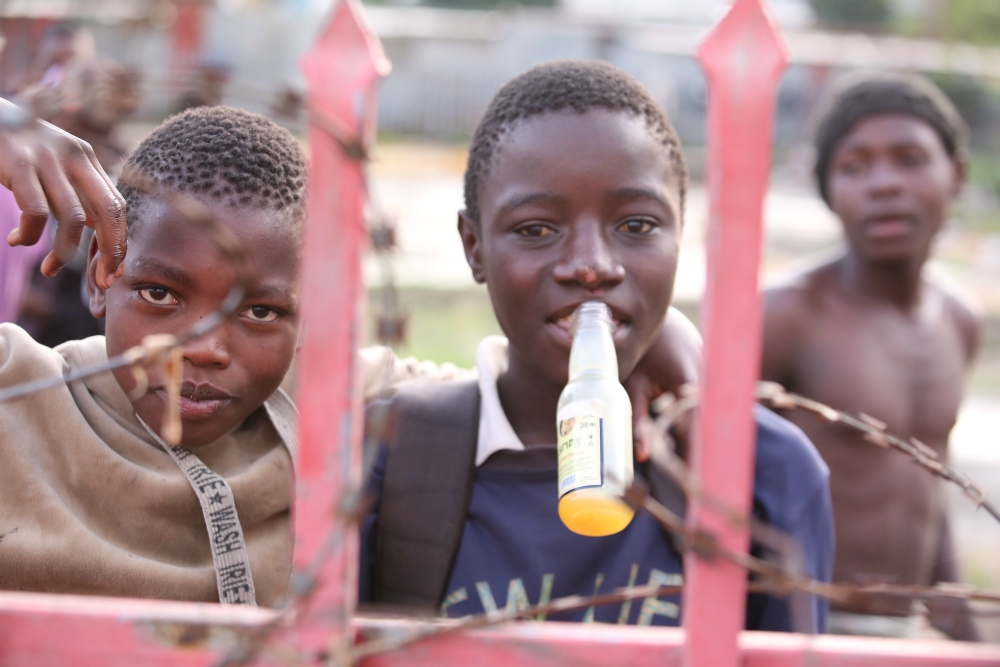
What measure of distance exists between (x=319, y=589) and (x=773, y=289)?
238 cm

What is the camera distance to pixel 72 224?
4.30ft

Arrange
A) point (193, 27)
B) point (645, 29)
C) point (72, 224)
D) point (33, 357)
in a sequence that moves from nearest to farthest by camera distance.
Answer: point (72, 224) < point (33, 357) < point (193, 27) < point (645, 29)

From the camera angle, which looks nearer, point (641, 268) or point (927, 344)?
point (641, 268)

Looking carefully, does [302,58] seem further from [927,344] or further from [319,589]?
[927,344]

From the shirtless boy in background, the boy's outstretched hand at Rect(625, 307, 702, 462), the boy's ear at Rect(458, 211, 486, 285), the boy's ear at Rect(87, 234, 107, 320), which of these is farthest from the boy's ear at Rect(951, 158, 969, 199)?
the boy's ear at Rect(87, 234, 107, 320)

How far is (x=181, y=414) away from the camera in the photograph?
1544mm

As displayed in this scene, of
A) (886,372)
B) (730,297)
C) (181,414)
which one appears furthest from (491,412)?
(886,372)

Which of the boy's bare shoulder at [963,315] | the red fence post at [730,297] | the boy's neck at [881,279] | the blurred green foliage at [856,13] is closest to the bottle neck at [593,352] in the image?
the red fence post at [730,297]

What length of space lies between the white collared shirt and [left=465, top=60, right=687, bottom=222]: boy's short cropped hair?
0.91 ft

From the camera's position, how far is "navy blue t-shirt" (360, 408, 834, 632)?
1.56 m

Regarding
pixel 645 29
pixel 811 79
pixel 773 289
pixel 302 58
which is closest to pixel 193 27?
pixel 645 29

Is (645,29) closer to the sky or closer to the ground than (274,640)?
closer to the sky

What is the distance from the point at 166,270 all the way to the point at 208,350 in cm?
15

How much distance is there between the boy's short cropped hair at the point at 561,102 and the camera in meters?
1.68
